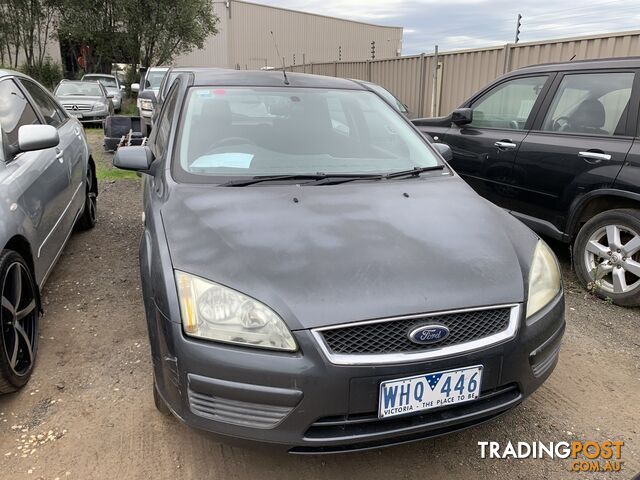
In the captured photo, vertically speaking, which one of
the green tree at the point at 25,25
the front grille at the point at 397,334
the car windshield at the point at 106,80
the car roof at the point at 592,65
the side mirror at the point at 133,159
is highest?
the green tree at the point at 25,25

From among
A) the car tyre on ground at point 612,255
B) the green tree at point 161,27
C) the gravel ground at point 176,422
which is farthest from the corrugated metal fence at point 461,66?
the green tree at point 161,27

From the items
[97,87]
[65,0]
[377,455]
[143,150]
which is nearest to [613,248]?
[377,455]

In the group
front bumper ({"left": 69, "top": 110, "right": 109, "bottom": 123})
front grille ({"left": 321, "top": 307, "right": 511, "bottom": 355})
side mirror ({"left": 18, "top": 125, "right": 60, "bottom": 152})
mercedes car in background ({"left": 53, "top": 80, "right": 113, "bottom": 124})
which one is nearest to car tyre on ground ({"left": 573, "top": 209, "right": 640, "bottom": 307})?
front grille ({"left": 321, "top": 307, "right": 511, "bottom": 355})

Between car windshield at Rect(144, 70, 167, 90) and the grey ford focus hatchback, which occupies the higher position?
car windshield at Rect(144, 70, 167, 90)

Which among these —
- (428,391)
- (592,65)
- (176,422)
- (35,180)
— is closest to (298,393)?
(428,391)

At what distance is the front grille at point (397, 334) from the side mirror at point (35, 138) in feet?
7.57

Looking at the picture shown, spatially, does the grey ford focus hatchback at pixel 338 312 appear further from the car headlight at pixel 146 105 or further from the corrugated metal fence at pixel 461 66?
the car headlight at pixel 146 105

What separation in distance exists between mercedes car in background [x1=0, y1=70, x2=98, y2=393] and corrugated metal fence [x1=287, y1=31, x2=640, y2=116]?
6389mm

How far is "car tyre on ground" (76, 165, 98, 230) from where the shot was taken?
5.06m

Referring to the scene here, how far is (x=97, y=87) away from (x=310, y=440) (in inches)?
628

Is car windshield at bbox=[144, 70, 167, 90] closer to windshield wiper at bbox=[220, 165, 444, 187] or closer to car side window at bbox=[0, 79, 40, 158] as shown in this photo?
car side window at bbox=[0, 79, 40, 158]

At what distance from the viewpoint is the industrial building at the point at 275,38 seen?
3100 cm

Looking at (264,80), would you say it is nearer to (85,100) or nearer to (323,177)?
(323,177)

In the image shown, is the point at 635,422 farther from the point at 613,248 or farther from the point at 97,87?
the point at 97,87
